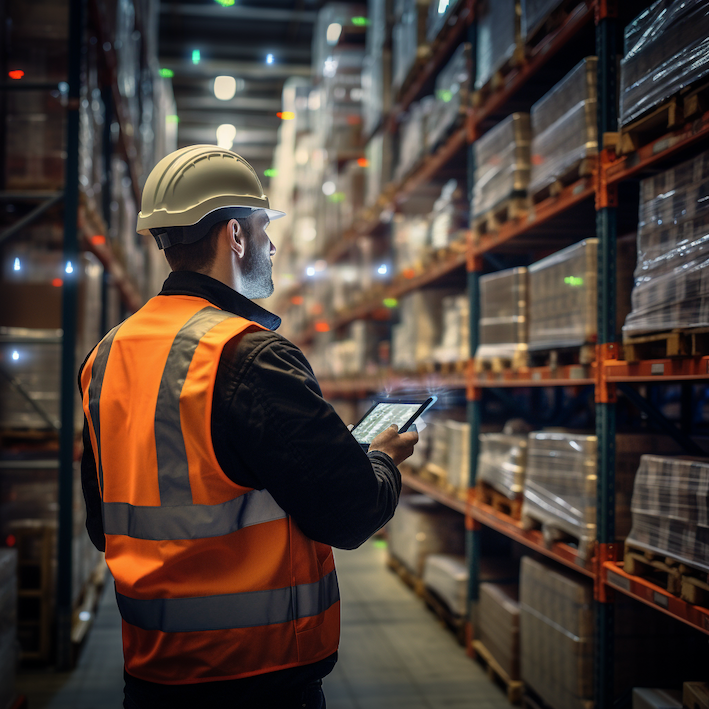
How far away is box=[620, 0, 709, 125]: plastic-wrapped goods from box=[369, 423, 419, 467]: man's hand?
176 centimetres

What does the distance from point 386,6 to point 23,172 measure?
454 centimetres

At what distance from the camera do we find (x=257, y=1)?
11.7 m

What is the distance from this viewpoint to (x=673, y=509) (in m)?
2.67

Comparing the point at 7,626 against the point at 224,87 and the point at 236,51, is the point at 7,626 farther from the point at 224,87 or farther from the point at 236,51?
the point at 224,87

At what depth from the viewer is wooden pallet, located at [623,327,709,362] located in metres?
2.55

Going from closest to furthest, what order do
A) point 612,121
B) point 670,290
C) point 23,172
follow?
point 670,290 → point 612,121 → point 23,172

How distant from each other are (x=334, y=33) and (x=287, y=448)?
348 inches

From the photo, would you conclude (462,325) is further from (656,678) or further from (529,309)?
(656,678)

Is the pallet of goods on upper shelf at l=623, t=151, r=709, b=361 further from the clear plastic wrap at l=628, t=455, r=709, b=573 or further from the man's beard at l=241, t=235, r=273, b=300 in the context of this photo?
the man's beard at l=241, t=235, r=273, b=300

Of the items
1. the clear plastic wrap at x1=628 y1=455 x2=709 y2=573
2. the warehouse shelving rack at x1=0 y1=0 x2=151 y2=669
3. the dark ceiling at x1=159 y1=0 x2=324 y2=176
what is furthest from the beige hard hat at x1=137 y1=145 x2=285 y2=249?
the dark ceiling at x1=159 y1=0 x2=324 y2=176

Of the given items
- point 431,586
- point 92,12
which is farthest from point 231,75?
point 431,586

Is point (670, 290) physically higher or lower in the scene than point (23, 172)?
lower

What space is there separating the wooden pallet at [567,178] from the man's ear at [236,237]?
6.58 feet

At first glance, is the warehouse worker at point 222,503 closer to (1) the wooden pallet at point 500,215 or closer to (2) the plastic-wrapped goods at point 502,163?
(1) the wooden pallet at point 500,215
